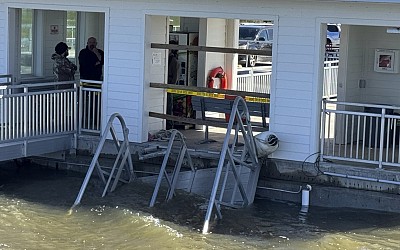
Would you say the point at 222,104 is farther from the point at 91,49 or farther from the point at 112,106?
the point at 91,49

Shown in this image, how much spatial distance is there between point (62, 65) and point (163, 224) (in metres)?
6.14

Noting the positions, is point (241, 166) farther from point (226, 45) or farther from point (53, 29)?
point (53, 29)

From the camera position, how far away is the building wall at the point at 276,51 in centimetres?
1371

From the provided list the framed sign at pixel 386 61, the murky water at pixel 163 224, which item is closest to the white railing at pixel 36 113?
the murky water at pixel 163 224

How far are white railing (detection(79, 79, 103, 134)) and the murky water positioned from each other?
1.71 metres

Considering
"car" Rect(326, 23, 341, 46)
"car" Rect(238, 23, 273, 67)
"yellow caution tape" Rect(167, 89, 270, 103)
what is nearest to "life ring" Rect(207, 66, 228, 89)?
"yellow caution tape" Rect(167, 89, 270, 103)

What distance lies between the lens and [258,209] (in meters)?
13.7

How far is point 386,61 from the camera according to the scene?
1548cm

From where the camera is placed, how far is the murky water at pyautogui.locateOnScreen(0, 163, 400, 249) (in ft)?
37.9

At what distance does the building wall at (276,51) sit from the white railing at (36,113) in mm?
730

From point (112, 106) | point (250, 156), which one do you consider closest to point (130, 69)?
point (112, 106)

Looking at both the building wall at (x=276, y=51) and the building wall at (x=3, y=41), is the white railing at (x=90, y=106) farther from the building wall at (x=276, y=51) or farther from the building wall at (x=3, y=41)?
the building wall at (x=3, y=41)

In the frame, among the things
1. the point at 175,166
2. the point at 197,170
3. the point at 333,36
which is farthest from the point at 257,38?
the point at 175,166

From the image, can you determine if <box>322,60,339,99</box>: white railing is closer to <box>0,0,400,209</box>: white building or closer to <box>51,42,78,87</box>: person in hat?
<box>0,0,400,209</box>: white building
